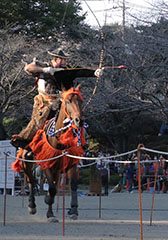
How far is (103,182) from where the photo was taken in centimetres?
2027

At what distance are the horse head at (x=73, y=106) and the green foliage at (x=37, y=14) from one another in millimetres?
21238

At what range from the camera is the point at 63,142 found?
31.8ft

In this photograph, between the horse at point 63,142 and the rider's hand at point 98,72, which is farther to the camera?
the rider's hand at point 98,72

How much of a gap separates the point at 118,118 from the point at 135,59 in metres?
9.45

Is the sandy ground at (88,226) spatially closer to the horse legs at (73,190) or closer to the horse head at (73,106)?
the horse legs at (73,190)

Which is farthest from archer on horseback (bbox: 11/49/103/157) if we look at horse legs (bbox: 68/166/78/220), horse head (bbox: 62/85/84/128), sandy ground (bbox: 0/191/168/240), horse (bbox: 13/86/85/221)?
sandy ground (bbox: 0/191/168/240)

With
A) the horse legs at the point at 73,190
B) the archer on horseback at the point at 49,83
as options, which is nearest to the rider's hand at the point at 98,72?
the archer on horseback at the point at 49,83

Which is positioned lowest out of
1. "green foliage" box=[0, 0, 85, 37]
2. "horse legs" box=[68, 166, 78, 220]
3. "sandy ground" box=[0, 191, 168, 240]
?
"sandy ground" box=[0, 191, 168, 240]

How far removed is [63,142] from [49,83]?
1532 millimetres

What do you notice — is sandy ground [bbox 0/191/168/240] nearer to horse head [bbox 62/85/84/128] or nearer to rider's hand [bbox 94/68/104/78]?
horse head [bbox 62/85/84/128]

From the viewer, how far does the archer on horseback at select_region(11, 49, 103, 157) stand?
389 inches

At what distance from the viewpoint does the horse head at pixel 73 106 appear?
8945mm

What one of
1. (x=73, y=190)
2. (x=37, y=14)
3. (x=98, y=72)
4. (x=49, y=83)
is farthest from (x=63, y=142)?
(x=37, y=14)

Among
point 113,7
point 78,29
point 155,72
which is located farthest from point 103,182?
point 78,29
